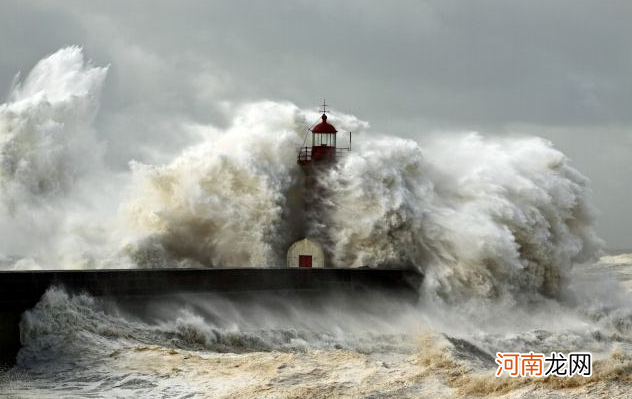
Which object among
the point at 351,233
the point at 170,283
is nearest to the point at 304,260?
the point at 351,233

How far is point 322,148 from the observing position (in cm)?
2073

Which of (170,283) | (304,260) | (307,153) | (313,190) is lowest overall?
(170,283)

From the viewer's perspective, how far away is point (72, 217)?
70.9 feet

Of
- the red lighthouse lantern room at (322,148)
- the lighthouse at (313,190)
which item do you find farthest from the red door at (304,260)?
the red lighthouse lantern room at (322,148)

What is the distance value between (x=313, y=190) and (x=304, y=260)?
152 cm

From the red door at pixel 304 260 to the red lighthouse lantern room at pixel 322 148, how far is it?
200 cm

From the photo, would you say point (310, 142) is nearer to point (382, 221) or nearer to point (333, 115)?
point (333, 115)

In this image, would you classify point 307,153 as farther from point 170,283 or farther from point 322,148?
point 170,283

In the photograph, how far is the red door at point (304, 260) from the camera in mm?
19953

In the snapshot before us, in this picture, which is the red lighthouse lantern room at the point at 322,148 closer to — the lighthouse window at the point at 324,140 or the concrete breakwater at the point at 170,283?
the lighthouse window at the point at 324,140

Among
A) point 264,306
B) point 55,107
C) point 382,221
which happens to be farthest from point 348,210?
point 55,107

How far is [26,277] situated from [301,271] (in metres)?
5.88

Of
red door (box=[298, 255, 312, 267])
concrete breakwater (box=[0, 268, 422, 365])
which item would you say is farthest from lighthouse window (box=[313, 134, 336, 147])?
concrete breakwater (box=[0, 268, 422, 365])

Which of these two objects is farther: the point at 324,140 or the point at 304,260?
the point at 324,140
